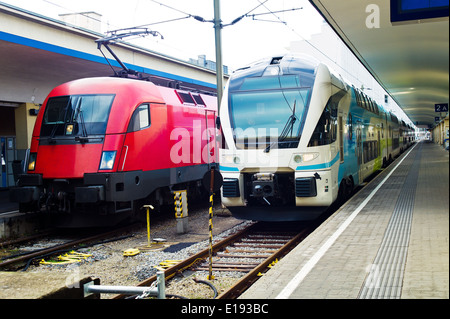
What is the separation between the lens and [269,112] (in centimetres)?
946

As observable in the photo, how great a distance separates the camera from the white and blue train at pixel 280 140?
361 inches

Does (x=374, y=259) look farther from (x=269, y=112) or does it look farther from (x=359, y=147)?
(x=359, y=147)

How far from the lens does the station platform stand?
2.53 meters

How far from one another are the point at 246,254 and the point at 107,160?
376cm

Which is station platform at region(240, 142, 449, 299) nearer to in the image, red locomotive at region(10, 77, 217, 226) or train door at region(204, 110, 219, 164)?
red locomotive at region(10, 77, 217, 226)

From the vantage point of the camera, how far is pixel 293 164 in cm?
917

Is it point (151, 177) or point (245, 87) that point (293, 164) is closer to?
point (245, 87)

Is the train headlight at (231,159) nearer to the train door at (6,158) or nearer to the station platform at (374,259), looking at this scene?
the station platform at (374,259)

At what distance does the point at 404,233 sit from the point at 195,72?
1896 cm

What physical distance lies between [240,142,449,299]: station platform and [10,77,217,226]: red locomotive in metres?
4.47

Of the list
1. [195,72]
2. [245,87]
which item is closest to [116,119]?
[245,87]

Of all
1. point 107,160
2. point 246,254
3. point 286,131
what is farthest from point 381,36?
point 107,160

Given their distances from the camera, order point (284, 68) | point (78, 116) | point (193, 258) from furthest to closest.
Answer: point (78, 116), point (284, 68), point (193, 258)

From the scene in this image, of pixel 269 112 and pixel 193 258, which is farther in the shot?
pixel 269 112
